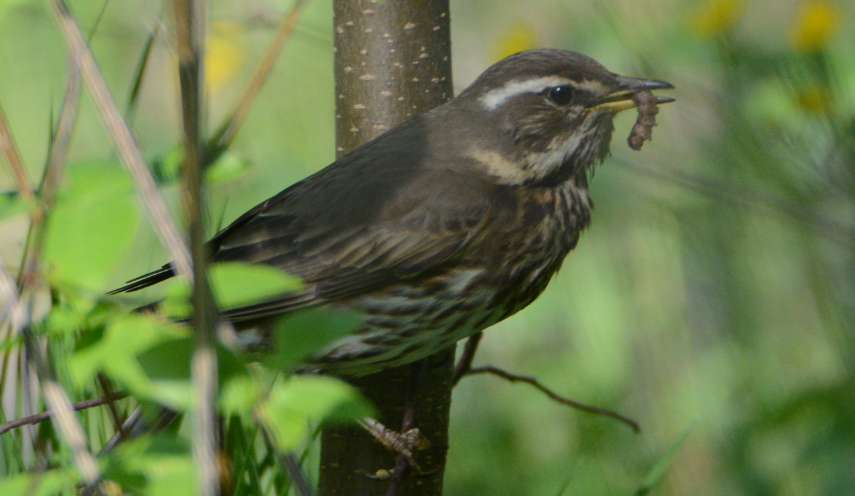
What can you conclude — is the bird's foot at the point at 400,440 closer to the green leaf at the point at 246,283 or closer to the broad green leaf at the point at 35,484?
the broad green leaf at the point at 35,484

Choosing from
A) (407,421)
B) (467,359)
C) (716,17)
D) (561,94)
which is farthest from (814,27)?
(407,421)

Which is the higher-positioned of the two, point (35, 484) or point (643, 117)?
point (643, 117)

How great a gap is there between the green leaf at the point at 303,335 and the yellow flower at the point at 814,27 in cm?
212

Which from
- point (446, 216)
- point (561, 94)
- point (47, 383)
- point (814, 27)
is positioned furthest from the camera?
point (814, 27)

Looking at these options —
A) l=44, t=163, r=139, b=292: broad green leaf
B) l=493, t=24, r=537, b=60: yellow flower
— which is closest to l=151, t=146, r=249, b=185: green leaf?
l=44, t=163, r=139, b=292: broad green leaf

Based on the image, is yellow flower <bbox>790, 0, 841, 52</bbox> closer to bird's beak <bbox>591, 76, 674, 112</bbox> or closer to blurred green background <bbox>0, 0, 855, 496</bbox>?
blurred green background <bbox>0, 0, 855, 496</bbox>

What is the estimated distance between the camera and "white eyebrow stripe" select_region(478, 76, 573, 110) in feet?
→ 6.88

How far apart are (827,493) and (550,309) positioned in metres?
1.36

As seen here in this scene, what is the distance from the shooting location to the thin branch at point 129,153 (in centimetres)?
82

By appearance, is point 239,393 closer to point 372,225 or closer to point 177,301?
point 177,301

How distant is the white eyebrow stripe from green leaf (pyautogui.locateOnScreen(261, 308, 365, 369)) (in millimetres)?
1414

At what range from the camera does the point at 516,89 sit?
2135mm

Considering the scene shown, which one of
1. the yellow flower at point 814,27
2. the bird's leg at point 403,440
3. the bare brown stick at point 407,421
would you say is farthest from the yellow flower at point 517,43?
the bird's leg at point 403,440

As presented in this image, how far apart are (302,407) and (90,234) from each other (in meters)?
0.26
